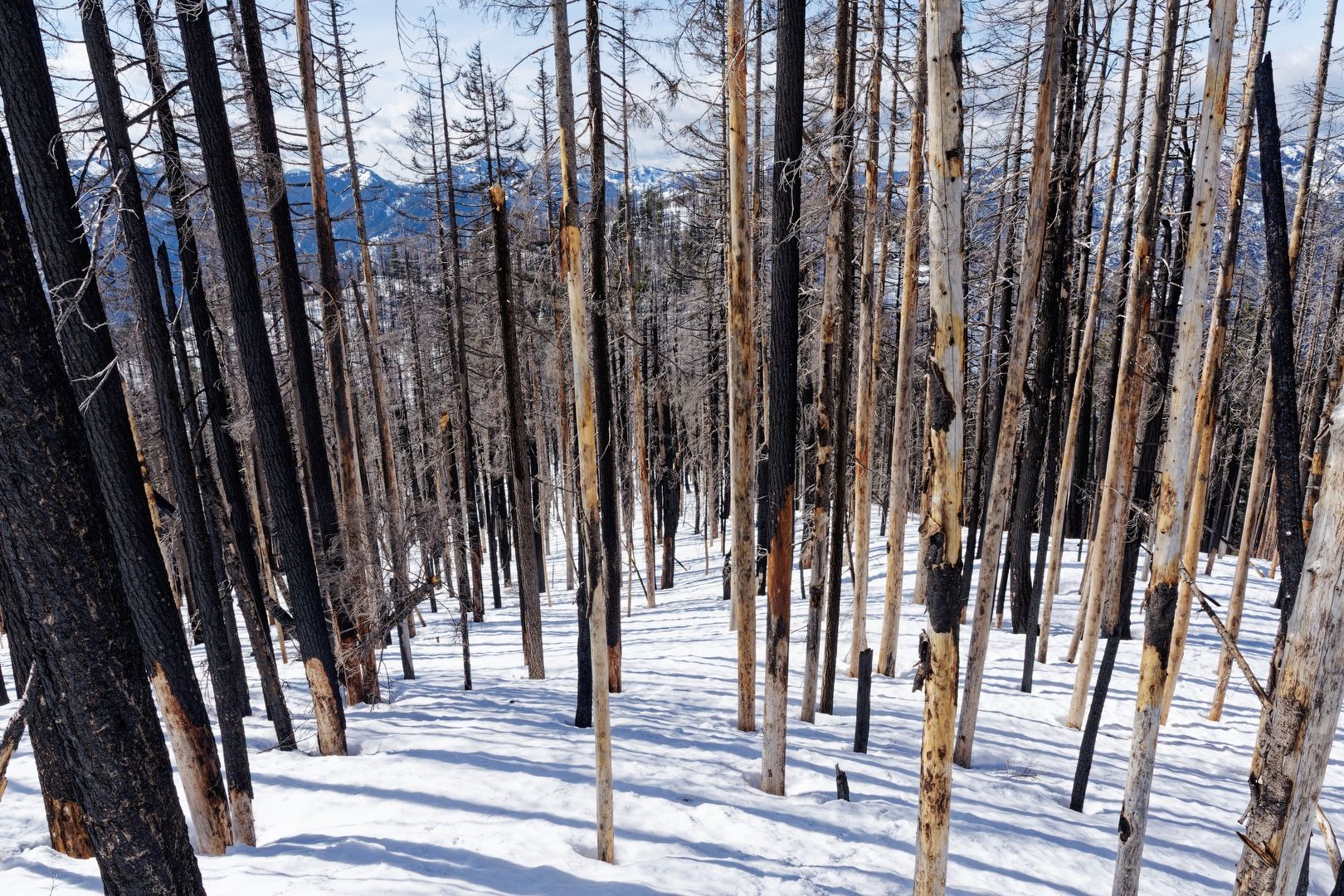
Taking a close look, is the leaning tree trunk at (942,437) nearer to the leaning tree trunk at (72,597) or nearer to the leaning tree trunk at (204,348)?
the leaning tree trunk at (72,597)

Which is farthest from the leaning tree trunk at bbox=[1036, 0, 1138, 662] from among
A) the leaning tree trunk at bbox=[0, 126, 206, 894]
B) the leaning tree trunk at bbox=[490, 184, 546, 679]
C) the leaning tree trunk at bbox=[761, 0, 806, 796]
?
the leaning tree trunk at bbox=[0, 126, 206, 894]

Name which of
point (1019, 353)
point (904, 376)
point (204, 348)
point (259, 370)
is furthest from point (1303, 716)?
point (204, 348)

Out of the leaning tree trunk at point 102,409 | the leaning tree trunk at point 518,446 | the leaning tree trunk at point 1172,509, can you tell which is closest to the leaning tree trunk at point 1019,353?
the leaning tree trunk at point 1172,509

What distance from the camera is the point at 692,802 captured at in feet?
22.8

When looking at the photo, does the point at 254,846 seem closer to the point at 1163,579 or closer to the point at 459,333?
the point at 1163,579

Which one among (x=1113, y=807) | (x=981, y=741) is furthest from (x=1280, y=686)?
(x=981, y=741)

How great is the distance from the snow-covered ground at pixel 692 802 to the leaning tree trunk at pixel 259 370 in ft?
3.71

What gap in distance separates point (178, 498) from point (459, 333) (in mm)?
9255

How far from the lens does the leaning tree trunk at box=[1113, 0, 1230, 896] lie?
4.52 m

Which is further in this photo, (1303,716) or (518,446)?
(518,446)

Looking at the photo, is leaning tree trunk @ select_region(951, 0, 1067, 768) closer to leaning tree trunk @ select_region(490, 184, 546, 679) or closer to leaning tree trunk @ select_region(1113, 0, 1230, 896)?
leaning tree trunk @ select_region(1113, 0, 1230, 896)

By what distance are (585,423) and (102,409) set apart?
11.1 ft

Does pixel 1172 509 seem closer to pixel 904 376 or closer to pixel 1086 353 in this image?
pixel 904 376

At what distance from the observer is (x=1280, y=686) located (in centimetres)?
304
